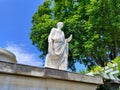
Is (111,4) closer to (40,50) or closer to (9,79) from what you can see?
(40,50)

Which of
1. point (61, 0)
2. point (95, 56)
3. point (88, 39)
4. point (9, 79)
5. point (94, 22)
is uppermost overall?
point (61, 0)

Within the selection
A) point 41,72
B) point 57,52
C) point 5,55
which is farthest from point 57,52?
point 5,55

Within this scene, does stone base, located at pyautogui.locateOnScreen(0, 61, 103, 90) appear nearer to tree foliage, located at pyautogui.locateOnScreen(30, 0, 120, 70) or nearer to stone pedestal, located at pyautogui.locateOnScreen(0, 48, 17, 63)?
stone pedestal, located at pyautogui.locateOnScreen(0, 48, 17, 63)

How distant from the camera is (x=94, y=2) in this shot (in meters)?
12.6

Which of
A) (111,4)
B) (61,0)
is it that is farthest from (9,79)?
(61,0)

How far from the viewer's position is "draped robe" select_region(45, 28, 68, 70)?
17.3ft

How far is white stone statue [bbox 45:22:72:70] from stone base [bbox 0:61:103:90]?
55 cm

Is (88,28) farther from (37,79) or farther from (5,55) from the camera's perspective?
(37,79)

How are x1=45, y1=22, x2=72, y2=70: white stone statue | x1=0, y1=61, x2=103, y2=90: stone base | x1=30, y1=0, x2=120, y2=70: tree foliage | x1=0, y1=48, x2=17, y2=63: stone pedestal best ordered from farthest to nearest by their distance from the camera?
x1=30, y1=0, x2=120, y2=70: tree foliage
x1=0, y1=48, x2=17, y2=63: stone pedestal
x1=45, y1=22, x2=72, y2=70: white stone statue
x1=0, y1=61, x2=103, y2=90: stone base

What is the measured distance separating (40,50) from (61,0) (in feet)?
11.4

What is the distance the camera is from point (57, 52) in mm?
5410

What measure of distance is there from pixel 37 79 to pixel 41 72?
6.1 inches

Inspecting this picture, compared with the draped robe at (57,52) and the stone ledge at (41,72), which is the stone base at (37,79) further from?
the draped robe at (57,52)

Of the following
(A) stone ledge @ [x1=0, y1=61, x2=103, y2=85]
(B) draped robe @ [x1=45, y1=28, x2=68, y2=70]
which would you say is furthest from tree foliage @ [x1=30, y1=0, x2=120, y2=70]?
(A) stone ledge @ [x1=0, y1=61, x2=103, y2=85]
